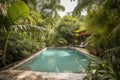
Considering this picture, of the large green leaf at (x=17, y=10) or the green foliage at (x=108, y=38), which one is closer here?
the green foliage at (x=108, y=38)

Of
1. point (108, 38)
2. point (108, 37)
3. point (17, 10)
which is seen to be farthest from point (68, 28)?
point (108, 37)

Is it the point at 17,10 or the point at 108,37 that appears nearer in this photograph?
the point at 108,37

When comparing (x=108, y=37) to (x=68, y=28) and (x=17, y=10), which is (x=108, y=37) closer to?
(x=17, y=10)

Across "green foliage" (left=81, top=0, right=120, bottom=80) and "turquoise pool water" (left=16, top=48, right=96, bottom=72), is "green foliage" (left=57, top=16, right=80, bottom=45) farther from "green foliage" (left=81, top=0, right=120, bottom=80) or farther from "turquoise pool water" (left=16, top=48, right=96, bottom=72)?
"green foliage" (left=81, top=0, right=120, bottom=80)

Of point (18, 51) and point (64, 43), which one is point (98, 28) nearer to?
point (18, 51)

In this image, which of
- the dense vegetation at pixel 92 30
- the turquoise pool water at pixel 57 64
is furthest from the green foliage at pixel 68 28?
the turquoise pool water at pixel 57 64

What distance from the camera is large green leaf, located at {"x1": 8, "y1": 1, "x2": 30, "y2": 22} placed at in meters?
6.66

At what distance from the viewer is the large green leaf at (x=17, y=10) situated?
6664 millimetres

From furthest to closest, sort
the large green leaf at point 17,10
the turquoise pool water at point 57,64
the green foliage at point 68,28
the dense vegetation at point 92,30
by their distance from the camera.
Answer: the green foliage at point 68,28
the turquoise pool water at point 57,64
the large green leaf at point 17,10
the dense vegetation at point 92,30

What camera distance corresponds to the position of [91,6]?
793 centimetres

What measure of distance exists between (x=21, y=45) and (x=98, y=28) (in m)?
5.98

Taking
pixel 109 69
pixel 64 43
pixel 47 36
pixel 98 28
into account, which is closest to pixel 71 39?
pixel 64 43

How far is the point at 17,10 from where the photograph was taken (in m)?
6.86

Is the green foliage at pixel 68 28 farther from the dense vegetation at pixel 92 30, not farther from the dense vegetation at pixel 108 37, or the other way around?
the dense vegetation at pixel 108 37
